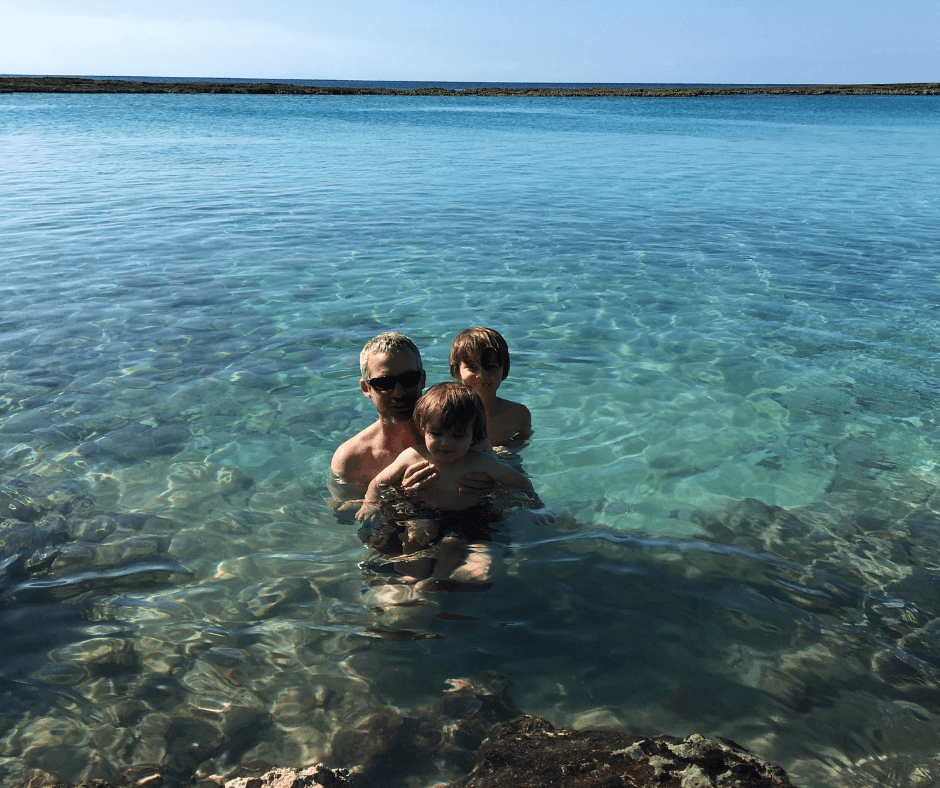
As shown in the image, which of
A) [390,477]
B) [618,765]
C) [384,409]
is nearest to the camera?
[618,765]

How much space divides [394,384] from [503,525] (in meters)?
1.04

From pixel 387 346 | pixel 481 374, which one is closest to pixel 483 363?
pixel 481 374

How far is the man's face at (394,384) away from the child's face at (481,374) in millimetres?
577

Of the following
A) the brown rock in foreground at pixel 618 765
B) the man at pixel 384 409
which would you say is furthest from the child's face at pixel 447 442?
the brown rock in foreground at pixel 618 765

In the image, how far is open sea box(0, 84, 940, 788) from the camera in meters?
2.82

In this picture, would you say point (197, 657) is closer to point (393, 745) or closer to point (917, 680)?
point (393, 745)

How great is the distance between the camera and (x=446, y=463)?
3.63 m

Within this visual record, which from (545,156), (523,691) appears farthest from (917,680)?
(545,156)

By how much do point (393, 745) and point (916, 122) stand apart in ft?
181

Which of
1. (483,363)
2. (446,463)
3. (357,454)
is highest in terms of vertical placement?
(483,363)

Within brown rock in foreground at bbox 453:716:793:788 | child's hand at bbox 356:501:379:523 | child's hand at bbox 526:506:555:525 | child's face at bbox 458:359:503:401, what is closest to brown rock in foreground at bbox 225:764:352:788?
brown rock in foreground at bbox 453:716:793:788

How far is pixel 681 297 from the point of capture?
8.92 metres

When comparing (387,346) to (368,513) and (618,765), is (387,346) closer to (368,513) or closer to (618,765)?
(368,513)

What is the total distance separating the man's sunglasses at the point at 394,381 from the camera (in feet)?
12.4
